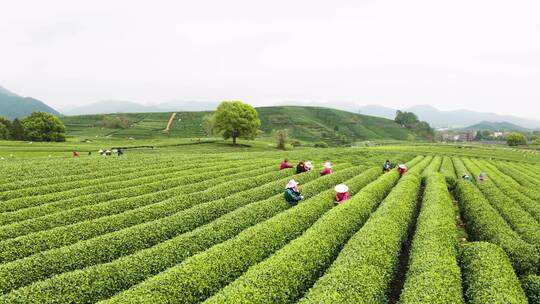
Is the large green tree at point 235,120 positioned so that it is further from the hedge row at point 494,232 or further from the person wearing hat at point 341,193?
the person wearing hat at point 341,193

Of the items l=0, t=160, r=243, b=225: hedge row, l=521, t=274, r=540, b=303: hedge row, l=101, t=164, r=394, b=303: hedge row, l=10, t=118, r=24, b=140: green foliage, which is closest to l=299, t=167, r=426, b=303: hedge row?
l=101, t=164, r=394, b=303: hedge row

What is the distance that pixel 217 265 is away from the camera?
10.7 meters

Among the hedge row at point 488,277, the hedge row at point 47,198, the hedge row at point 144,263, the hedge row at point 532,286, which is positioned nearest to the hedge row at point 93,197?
the hedge row at point 47,198

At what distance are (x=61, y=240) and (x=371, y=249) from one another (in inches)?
472

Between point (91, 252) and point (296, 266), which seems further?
point (91, 252)

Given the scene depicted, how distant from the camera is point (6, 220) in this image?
605 inches

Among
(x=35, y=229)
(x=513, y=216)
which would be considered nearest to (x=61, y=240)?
(x=35, y=229)

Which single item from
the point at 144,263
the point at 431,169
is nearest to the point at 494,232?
the point at 144,263

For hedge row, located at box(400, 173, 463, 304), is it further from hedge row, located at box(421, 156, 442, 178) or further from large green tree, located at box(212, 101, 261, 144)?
large green tree, located at box(212, 101, 261, 144)

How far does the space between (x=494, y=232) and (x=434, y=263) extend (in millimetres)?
6538

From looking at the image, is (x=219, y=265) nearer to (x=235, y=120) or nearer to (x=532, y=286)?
(x=532, y=286)

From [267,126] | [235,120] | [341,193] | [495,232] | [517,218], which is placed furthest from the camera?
[267,126]

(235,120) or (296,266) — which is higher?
(235,120)

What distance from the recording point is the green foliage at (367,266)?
30.0 ft
